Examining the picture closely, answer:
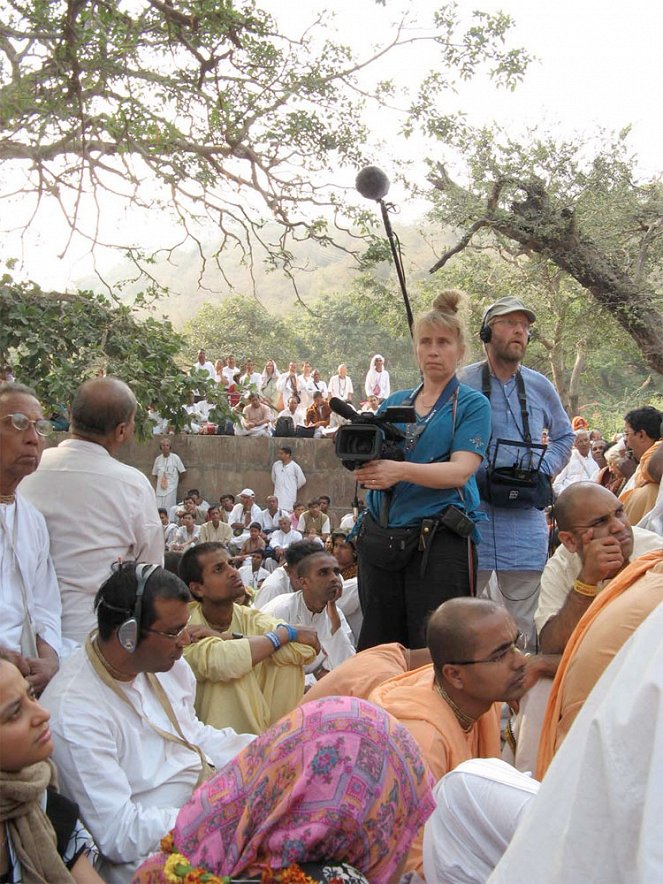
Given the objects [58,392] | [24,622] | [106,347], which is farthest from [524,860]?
[106,347]

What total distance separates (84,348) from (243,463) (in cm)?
936

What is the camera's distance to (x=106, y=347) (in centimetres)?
680

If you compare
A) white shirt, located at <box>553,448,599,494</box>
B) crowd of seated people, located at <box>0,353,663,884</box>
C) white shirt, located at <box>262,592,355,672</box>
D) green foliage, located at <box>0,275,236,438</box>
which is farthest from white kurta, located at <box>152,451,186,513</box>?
crowd of seated people, located at <box>0,353,663,884</box>

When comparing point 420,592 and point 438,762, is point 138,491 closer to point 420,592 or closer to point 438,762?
point 420,592

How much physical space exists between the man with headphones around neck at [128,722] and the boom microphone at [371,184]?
6.88 ft

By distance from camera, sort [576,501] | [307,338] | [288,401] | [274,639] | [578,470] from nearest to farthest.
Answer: [576,501], [274,639], [578,470], [288,401], [307,338]

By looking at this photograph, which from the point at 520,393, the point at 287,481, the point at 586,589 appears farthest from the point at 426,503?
the point at 287,481

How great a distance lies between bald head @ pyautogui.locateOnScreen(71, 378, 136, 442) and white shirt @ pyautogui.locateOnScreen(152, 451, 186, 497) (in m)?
12.0

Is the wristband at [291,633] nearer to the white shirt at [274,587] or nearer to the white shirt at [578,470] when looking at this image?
the white shirt at [274,587]

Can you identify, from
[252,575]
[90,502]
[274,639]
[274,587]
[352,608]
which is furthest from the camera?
[252,575]

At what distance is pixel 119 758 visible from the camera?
276cm

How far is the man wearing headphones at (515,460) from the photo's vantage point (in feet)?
12.7

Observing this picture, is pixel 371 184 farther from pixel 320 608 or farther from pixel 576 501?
pixel 320 608

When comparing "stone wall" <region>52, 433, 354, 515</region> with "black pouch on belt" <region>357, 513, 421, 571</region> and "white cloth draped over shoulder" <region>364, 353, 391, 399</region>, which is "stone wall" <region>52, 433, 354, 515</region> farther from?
"black pouch on belt" <region>357, 513, 421, 571</region>
